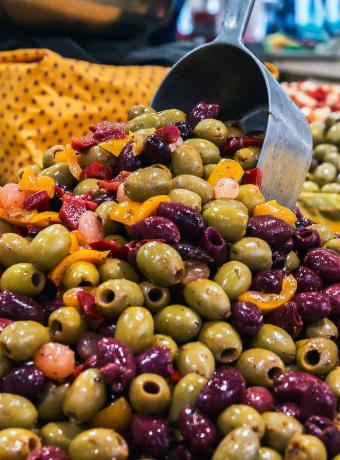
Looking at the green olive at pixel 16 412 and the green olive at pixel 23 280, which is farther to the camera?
the green olive at pixel 23 280

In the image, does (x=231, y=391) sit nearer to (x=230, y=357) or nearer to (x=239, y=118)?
(x=230, y=357)

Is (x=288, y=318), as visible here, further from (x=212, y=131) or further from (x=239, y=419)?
(x=212, y=131)

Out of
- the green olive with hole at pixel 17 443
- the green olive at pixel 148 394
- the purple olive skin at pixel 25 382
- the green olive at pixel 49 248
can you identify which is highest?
the green olive at pixel 49 248

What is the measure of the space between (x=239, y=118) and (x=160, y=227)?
770mm

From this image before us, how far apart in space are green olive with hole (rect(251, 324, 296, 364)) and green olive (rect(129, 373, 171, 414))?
0.21 metres

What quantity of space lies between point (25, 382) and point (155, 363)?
19cm

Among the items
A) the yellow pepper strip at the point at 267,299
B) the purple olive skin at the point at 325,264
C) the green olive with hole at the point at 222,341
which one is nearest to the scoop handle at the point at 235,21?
the purple olive skin at the point at 325,264

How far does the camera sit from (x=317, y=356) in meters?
1.03

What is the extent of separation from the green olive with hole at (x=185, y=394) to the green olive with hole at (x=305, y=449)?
14 cm

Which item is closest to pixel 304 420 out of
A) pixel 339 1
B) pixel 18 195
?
pixel 18 195

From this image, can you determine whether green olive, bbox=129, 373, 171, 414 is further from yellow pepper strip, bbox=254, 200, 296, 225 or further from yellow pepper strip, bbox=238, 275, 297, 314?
yellow pepper strip, bbox=254, 200, 296, 225

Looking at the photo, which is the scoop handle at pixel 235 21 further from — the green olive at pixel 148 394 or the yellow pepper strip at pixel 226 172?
the green olive at pixel 148 394

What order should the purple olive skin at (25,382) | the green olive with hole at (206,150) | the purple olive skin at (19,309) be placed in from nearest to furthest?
the purple olive skin at (25,382), the purple olive skin at (19,309), the green olive with hole at (206,150)

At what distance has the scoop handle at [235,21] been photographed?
5.03ft
